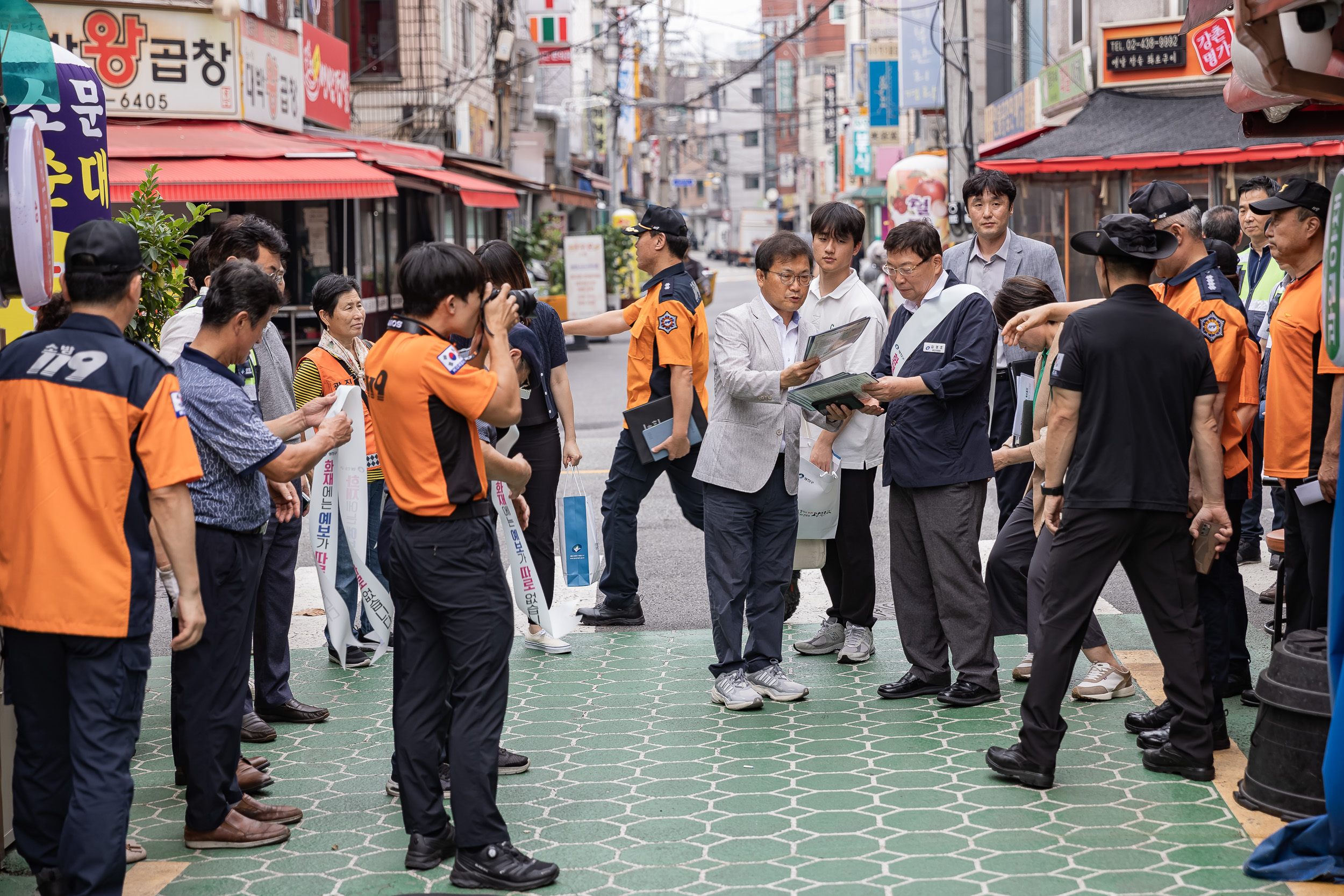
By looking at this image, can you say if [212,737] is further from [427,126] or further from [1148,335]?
[427,126]

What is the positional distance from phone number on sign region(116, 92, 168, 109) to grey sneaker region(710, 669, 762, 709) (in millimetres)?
12177

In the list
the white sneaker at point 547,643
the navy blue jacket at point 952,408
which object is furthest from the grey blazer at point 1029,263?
the white sneaker at point 547,643

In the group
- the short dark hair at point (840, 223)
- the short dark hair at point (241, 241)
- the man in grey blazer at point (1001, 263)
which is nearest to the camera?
the short dark hair at point (241, 241)

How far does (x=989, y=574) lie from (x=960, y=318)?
1165mm

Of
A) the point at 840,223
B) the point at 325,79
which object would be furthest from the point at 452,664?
the point at 325,79

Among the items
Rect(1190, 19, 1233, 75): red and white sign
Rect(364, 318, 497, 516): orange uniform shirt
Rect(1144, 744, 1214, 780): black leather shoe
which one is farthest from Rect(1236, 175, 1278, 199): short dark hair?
Rect(1190, 19, 1233, 75): red and white sign

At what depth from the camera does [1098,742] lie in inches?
208

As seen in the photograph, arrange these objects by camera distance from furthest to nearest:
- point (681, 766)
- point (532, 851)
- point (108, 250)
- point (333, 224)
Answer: point (333, 224) < point (681, 766) < point (532, 851) < point (108, 250)

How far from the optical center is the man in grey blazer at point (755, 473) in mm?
5789

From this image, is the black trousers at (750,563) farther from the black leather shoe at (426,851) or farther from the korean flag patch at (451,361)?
the korean flag patch at (451,361)

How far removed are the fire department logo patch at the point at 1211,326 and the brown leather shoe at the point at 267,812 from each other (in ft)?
12.4

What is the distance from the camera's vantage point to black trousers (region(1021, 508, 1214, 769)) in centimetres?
472

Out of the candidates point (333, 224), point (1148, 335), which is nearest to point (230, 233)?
point (1148, 335)

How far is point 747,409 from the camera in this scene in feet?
19.2
